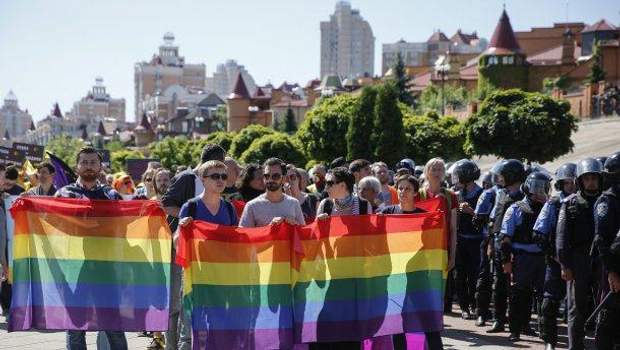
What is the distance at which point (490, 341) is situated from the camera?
37.1ft

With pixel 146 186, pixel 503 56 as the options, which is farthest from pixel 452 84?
pixel 146 186

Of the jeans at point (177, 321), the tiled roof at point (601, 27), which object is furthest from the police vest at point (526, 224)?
the tiled roof at point (601, 27)

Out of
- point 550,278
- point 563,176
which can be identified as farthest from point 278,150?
point 550,278

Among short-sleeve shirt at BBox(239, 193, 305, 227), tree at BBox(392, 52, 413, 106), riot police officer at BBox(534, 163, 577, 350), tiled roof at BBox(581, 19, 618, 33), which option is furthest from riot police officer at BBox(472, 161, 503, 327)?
tiled roof at BBox(581, 19, 618, 33)

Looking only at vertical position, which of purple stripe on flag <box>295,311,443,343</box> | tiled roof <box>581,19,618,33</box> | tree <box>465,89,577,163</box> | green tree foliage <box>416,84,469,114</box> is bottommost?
purple stripe on flag <box>295,311,443,343</box>

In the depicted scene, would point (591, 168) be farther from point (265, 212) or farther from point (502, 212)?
point (265, 212)

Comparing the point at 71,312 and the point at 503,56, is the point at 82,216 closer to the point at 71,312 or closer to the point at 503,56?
the point at 71,312

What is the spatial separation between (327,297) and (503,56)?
109 meters

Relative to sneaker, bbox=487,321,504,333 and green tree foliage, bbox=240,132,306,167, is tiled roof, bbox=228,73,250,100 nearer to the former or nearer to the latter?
green tree foliage, bbox=240,132,306,167

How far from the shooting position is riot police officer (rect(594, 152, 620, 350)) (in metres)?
8.42

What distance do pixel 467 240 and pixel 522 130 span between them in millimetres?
37396

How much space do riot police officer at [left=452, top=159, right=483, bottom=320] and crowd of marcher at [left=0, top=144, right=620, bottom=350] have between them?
15mm

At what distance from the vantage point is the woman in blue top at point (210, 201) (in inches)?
329

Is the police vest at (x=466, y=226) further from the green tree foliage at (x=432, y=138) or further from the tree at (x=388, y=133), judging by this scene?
the tree at (x=388, y=133)
